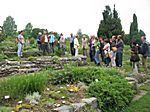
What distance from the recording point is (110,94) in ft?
33.4

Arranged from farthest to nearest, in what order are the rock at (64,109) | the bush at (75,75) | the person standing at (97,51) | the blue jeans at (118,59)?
the person standing at (97,51)
the blue jeans at (118,59)
the bush at (75,75)
the rock at (64,109)

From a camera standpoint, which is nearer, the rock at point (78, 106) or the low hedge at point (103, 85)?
the rock at point (78, 106)

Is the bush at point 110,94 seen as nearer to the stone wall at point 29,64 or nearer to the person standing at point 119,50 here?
the stone wall at point 29,64

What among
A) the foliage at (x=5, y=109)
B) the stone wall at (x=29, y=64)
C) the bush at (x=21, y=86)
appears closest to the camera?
the foliage at (x=5, y=109)

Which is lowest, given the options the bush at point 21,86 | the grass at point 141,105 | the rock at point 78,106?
the grass at point 141,105

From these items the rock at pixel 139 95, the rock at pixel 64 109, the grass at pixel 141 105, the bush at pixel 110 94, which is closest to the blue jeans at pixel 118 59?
the rock at pixel 139 95

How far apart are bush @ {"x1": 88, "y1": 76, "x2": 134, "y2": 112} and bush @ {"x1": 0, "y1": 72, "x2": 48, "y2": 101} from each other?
1469 millimetres

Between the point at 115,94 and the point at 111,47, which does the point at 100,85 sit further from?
the point at 111,47

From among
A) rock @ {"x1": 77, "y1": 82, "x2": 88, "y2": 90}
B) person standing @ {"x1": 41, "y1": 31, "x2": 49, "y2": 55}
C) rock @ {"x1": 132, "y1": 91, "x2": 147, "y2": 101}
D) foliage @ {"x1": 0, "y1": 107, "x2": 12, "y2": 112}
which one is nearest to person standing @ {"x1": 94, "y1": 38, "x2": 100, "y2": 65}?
person standing @ {"x1": 41, "y1": 31, "x2": 49, "y2": 55}

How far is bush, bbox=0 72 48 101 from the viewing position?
28.1 feet

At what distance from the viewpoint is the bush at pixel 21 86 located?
856cm

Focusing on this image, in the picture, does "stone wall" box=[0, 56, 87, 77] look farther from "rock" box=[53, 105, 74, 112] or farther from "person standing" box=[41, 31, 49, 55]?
"rock" box=[53, 105, 74, 112]

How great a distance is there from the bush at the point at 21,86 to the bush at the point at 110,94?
4.82 feet

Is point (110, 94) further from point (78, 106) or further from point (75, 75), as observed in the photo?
point (78, 106)
